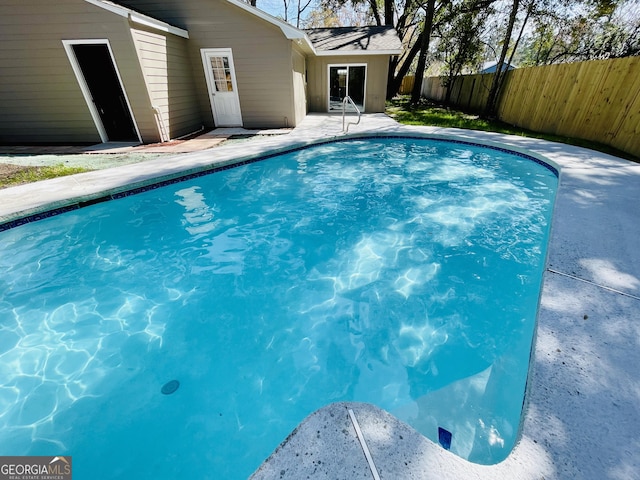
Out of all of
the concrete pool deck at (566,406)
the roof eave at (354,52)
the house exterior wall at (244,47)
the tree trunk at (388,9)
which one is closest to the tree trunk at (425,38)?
the roof eave at (354,52)

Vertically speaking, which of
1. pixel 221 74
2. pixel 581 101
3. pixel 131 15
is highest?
pixel 131 15

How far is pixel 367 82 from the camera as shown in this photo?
12.5 m

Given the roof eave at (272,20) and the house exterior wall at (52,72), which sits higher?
the roof eave at (272,20)

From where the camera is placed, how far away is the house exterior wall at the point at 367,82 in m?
12.1

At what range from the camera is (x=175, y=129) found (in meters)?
8.34

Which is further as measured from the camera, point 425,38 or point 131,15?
point 425,38

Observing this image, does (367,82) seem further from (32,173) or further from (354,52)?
(32,173)

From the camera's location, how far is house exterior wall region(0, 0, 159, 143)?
6422mm

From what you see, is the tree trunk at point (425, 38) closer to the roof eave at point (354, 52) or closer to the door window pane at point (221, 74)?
the roof eave at point (354, 52)

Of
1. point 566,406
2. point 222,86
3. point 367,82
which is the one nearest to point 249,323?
point 566,406

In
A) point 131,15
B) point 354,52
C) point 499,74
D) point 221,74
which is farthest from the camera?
point 354,52

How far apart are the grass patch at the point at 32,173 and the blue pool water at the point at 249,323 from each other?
169cm

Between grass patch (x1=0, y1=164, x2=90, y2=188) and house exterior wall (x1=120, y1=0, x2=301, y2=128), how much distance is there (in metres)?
5.21

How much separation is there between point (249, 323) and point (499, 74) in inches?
530
